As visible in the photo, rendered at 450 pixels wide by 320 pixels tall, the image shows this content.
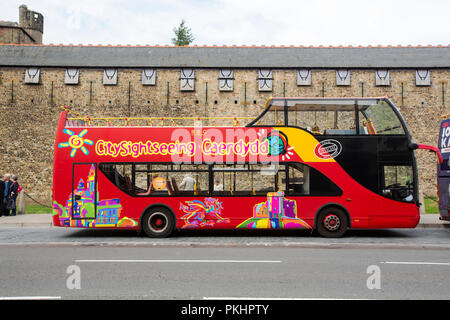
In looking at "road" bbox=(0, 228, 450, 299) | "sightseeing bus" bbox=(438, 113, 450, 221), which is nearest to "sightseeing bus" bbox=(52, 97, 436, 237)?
"road" bbox=(0, 228, 450, 299)

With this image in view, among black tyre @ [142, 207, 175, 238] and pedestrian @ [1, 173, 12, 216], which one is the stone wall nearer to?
pedestrian @ [1, 173, 12, 216]

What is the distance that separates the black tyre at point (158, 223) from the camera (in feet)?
35.5

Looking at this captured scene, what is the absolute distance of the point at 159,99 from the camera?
92.0 ft

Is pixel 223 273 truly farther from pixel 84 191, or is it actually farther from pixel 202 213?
pixel 84 191

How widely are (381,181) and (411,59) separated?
20.6 m

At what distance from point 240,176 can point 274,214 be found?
1.30 metres

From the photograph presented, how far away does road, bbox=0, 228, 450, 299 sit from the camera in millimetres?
5047

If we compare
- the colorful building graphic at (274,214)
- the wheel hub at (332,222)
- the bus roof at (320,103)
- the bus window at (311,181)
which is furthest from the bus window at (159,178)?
the wheel hub at (332,222)

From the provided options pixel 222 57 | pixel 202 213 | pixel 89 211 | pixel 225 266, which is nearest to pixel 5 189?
pixel 89 211

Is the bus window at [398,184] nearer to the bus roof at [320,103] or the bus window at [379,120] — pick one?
the bus window at [379,120]

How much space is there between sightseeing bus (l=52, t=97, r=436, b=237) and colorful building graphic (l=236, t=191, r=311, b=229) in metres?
0.03

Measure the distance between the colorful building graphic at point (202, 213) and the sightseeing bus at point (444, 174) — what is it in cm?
627

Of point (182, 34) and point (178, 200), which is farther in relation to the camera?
point (182, 34)

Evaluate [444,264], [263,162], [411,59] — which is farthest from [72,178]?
[411,59]
